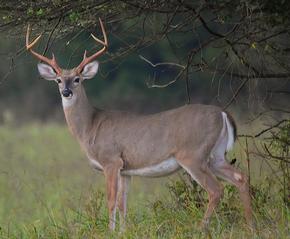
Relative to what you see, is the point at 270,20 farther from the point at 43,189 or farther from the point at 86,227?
the point at 43,189

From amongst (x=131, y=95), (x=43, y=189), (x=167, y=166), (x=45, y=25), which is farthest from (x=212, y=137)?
(x=131, y=95)

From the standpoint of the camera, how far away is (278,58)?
9.19 meters

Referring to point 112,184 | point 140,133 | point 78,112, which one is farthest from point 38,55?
point 112,184

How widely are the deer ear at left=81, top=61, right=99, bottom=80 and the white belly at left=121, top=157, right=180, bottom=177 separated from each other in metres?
1.11

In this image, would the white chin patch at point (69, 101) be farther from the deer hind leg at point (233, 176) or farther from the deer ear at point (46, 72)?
the deer hind leg at point (233, 176)

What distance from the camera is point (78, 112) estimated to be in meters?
10.1

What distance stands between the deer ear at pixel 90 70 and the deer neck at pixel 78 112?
0.13 metres

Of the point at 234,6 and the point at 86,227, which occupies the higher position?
the point at 234,6

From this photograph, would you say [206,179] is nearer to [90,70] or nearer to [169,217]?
[169,217]

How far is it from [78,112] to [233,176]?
1.88 m

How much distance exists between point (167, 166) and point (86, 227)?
1.10 metres

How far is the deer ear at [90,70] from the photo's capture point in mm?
9992

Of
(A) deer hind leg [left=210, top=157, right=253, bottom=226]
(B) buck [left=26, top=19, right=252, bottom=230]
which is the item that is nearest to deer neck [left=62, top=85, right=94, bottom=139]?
(B) buck [left=26, top=19, right=252, bottom=230]

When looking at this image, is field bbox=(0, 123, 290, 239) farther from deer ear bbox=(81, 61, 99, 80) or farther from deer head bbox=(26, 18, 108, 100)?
deer ear bbox=(81, 61, 99, 80)
